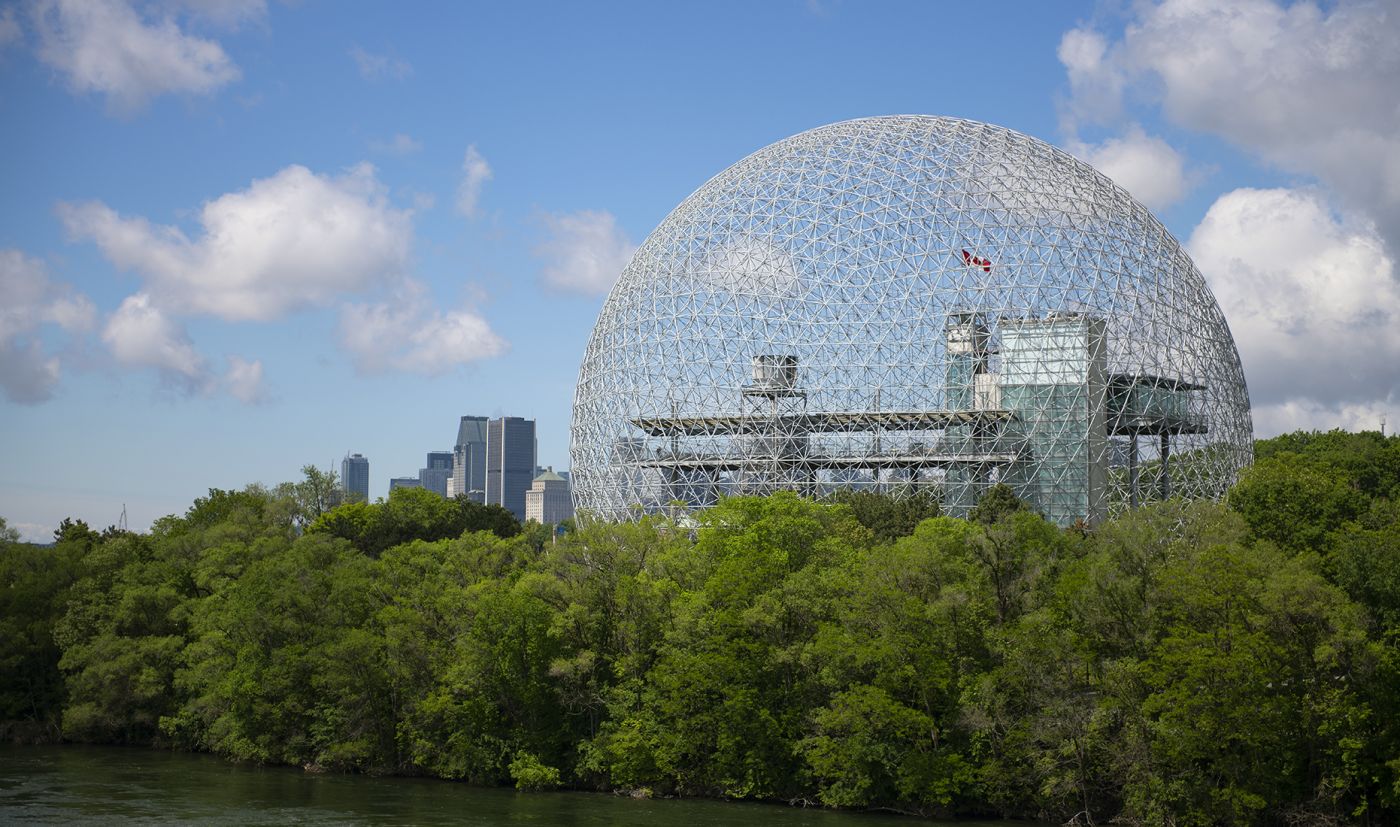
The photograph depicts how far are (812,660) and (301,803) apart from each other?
12.7 meters

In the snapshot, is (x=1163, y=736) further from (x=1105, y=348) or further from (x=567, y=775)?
(x=1105, y=348)

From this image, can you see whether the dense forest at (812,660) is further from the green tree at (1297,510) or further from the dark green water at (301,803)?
the dark green water at (301,803)

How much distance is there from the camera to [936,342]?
51969mm

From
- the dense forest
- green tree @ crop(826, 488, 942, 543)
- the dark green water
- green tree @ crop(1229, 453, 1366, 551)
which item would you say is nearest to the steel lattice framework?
green tree @ crop(826, 488, 942, 543)

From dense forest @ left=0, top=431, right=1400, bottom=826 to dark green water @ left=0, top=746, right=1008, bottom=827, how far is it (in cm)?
97

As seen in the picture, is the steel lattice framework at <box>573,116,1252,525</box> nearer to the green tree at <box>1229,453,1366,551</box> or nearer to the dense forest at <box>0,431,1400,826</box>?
the dense forest at <box>0,431,1400,826</box>

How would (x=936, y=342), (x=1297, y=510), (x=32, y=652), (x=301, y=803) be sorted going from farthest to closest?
(x=936, y=342)
(x=32, y=652)
(x=1297, y=510)
(x=301, y=803)

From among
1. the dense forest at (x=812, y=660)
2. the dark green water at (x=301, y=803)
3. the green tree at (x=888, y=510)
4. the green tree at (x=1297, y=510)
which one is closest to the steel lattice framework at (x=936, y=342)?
the green tree at (x=888, y=510)

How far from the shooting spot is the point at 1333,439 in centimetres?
7975

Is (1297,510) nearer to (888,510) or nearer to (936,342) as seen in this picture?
(888,510)

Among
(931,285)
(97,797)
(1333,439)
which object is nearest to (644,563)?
(97,797)

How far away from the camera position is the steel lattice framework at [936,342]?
52.4 metres

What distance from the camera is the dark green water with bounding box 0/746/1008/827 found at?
100 ft

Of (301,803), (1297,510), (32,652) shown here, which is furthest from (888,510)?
(32,652)
